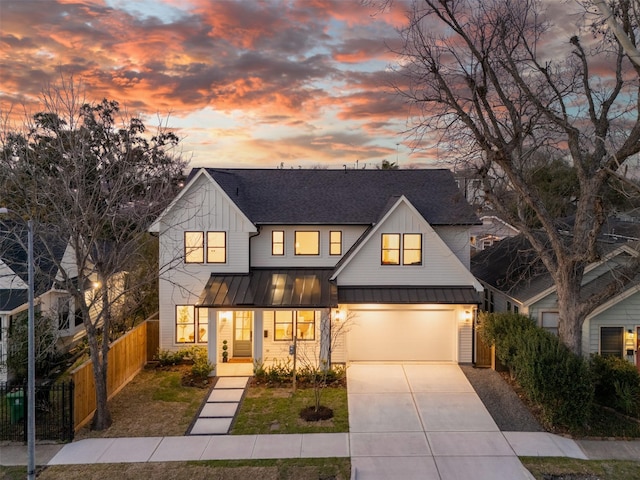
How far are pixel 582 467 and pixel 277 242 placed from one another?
1316cm

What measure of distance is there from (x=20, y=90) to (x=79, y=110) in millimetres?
5161

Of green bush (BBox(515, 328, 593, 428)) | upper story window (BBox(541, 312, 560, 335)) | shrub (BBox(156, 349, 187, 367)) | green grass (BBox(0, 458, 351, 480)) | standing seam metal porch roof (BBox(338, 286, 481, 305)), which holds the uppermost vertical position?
standing seam metal porch roof (BBox(338, 286, 481, 305))

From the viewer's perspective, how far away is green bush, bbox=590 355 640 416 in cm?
1291

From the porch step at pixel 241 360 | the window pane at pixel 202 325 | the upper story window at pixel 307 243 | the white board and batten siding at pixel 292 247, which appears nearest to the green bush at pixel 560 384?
the white board and batten siding at pixel 292 247

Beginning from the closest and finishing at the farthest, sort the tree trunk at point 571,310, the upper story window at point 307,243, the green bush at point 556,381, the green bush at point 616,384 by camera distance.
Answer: the green bush at point 556,381
the green bush at point 616,384
the tree trunk at point 571,310
the upper story window at point 307,243

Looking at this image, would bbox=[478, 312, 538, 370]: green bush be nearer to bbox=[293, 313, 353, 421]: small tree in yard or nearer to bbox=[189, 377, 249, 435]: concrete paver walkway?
bbox=[293, 313, 353, 421]: small tree in yard

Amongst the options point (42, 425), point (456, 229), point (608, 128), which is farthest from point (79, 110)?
point (608, 128)

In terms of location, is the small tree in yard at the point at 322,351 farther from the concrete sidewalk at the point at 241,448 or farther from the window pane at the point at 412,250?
the window pane at the point at 412,250

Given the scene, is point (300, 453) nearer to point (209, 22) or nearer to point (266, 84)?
point (209, 22)

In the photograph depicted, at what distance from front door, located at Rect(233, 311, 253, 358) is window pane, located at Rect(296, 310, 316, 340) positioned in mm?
2096

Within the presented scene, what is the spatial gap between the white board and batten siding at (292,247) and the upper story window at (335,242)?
0.13 metres

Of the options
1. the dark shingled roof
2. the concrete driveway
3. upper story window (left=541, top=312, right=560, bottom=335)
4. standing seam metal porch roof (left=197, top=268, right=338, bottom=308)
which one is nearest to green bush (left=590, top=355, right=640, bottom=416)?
upper story window (left=541, top=312, right=560, bottom=335)

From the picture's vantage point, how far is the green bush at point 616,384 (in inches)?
508

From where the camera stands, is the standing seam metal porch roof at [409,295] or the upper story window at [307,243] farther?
the upper story window at [307,243]
